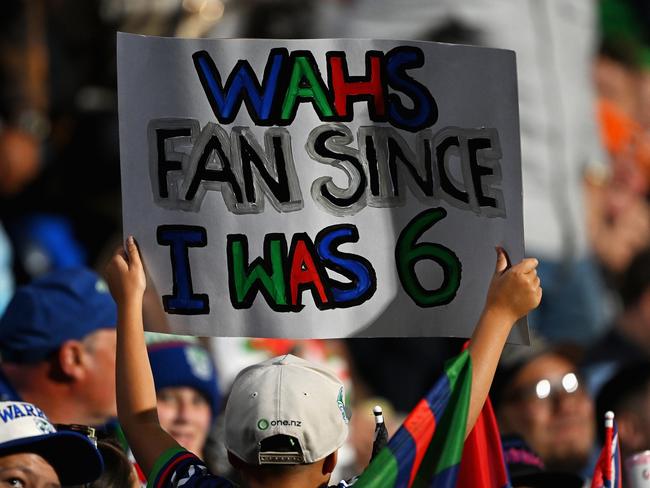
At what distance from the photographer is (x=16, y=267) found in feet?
24.9

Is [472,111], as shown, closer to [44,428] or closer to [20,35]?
[44,428]

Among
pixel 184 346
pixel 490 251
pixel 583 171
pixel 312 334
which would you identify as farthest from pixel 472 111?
pixel 583 171

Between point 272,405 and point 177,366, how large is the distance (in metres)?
1.81

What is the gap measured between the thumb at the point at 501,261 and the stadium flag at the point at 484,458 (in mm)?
306

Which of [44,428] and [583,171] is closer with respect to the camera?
[44,428]

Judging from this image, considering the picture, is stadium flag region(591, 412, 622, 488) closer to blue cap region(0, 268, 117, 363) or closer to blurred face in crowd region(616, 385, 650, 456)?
blurred face in crowd region(616, 385, 650, 456)

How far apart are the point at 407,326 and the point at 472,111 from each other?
0.52m

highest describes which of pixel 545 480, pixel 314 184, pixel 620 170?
pixel 620 170

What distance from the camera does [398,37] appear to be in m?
8.41

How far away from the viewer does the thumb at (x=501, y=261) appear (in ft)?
12.0

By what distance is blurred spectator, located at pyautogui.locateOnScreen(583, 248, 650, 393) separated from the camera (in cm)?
775

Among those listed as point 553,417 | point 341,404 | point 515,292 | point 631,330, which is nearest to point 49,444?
point 341,404

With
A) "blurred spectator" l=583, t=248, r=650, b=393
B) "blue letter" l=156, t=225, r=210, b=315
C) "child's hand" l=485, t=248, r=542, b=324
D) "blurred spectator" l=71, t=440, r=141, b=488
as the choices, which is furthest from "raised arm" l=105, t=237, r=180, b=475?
"blurred spectator" l=583, t=248, r=650, b=393

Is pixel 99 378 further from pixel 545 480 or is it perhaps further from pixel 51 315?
pixel 545 480
